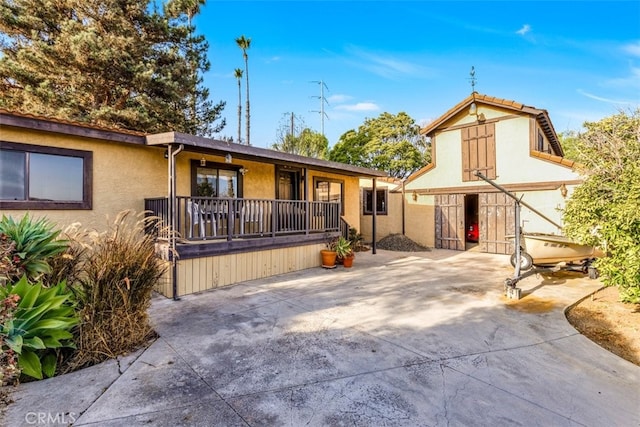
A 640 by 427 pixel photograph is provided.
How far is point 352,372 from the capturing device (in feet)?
9.96

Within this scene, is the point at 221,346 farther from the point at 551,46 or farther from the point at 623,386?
the point at 551,46

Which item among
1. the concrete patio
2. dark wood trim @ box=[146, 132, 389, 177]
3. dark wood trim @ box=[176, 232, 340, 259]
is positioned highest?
dark wood trim @ box=[146, 132, 389, 177]

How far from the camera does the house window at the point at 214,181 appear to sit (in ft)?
25.0

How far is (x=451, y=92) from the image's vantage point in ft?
52.3

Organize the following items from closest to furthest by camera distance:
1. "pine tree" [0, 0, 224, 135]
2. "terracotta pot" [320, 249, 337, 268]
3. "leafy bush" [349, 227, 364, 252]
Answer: "terracotta pot" [320, 249, 337, 268] < "pine tree" [0, 0, 224, 135] < "leafy bush" [349, 227, 364, 252]

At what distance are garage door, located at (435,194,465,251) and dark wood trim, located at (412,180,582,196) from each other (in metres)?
0.22

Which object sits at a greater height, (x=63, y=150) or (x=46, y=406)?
(x=63, y=150)

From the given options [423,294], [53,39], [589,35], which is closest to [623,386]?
[423,294]

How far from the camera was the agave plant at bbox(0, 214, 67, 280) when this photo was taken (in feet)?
10.6

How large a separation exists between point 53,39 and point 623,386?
18.7 m

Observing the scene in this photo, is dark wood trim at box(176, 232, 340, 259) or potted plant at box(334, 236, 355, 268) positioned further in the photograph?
potted plant at box(334, 236, 355, 268)

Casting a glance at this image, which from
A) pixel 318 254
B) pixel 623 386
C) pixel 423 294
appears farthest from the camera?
pixel 318 254

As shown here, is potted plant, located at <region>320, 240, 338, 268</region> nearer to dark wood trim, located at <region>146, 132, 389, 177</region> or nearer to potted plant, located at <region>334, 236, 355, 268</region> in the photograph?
potted plant, located at <region>334, 236, 355, 268</region>
